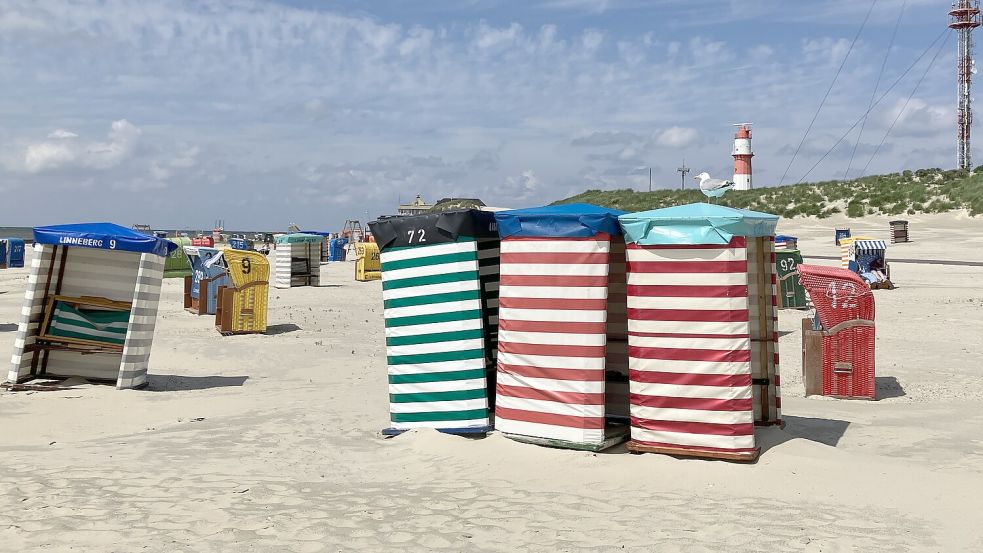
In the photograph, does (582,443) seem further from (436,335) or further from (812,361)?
(812,361)

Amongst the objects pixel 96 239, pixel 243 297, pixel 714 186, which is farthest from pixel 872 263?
pixel 96 239

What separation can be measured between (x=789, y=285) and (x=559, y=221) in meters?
12.9

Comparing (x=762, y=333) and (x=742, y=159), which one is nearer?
(x=762, y=333)

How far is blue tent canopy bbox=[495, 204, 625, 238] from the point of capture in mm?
6664

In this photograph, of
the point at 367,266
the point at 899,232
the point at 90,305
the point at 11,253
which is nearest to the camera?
the point at 90,305

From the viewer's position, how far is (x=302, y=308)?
68.5ft

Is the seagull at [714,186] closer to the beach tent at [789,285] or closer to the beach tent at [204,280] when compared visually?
the beach tent at [789,285]

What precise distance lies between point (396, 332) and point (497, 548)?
2971mm

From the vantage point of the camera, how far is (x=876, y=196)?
4591 centimetres

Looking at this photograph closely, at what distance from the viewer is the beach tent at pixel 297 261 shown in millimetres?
27031

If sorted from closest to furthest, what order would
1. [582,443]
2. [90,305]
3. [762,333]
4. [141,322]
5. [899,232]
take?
[582,443] < [762,333] < [141,322] < [90,305] < [899,232]

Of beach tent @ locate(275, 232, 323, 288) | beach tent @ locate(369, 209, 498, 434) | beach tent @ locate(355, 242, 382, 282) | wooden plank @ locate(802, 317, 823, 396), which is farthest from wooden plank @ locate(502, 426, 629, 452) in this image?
beach tent @ locate(355, 242, 382, 282)

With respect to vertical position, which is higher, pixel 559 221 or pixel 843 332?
pixel 559 221

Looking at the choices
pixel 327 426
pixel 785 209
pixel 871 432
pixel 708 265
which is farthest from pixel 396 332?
pixel 785 209
